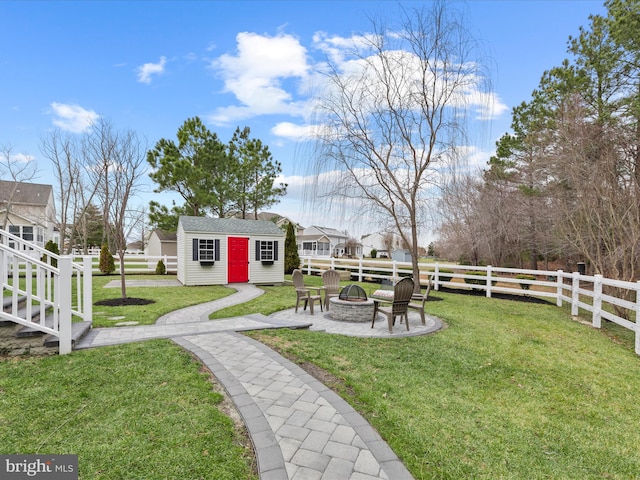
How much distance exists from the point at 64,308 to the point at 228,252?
9.94 meters

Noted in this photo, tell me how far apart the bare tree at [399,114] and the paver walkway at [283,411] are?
4.27 meters

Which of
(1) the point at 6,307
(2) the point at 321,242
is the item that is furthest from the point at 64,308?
(2) the point at 321,242

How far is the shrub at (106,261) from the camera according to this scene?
54.4 feet

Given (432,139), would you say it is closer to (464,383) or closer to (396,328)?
(396,328)

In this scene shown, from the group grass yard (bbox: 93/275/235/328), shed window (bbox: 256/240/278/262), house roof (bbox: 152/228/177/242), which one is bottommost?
grass yard (bbox: 93/275/235/328)

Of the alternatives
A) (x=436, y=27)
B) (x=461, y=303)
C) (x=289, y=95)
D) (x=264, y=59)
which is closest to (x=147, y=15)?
(x=264, y=59)

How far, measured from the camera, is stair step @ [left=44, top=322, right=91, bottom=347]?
4.07 metres

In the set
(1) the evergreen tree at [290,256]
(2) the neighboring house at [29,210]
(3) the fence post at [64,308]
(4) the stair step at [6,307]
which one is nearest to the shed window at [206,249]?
(1) the evergreen tree at [290,256]

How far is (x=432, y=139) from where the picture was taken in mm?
8758

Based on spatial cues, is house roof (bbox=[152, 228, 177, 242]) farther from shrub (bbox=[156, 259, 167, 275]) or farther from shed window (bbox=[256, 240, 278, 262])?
shed window (bbox=[256, 240, 278, 262])

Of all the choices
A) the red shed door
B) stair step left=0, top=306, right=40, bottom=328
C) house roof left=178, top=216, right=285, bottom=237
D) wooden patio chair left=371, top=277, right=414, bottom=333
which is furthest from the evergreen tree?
stair step left=0, top=306, right=40, bottom=328

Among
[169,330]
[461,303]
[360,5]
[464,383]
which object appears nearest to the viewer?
[464,383]

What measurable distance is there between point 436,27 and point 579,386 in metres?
8.23

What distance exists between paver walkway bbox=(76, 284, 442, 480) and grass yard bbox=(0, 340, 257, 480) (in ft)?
0.62
